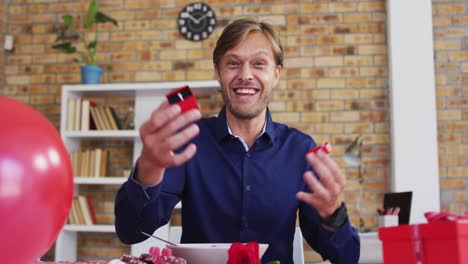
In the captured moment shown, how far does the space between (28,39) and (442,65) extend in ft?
10.4

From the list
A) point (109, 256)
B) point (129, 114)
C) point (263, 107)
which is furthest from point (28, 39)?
point (263, 107)

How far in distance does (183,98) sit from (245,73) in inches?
33.9

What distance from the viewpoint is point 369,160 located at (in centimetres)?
374

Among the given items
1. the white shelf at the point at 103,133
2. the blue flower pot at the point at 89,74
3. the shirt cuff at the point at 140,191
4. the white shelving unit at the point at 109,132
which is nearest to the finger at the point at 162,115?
the shirt cuff at the point at 140,191

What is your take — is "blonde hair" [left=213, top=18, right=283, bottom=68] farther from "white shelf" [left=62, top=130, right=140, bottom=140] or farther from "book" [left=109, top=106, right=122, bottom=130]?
"book" [left=109, top=106, right=122, bottom=130]

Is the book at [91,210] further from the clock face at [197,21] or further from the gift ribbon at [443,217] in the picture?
the gift ribbon at [443,217]

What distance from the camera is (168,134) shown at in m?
0.91

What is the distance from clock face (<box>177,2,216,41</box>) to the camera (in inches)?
156

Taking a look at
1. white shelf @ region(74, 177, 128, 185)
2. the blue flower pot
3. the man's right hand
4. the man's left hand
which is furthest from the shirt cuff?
the blue flower pot

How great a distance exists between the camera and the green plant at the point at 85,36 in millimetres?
3721

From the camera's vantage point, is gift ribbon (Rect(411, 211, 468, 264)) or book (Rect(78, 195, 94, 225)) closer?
gift ribbon (Rect(411, 211, 468, 264))

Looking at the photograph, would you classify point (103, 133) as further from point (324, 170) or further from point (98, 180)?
point (324, 170)

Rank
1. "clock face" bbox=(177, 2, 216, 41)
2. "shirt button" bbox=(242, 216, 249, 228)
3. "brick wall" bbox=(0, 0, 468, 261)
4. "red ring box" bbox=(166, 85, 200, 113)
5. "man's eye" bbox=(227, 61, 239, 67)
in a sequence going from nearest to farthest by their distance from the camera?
1. "red ring box" bbox=(166, 85, 200, 113)
2. "shirt button" bbox=(242, 216, 249, 228)
3. "man's eye" bbox=(227, 61, 239, 67)
4. "brick wall" bbox=(0, 0, 468, 261)
5. "clock face" bbox=(177, 2, 216, 41)

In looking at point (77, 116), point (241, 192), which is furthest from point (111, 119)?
point (241, 192)
